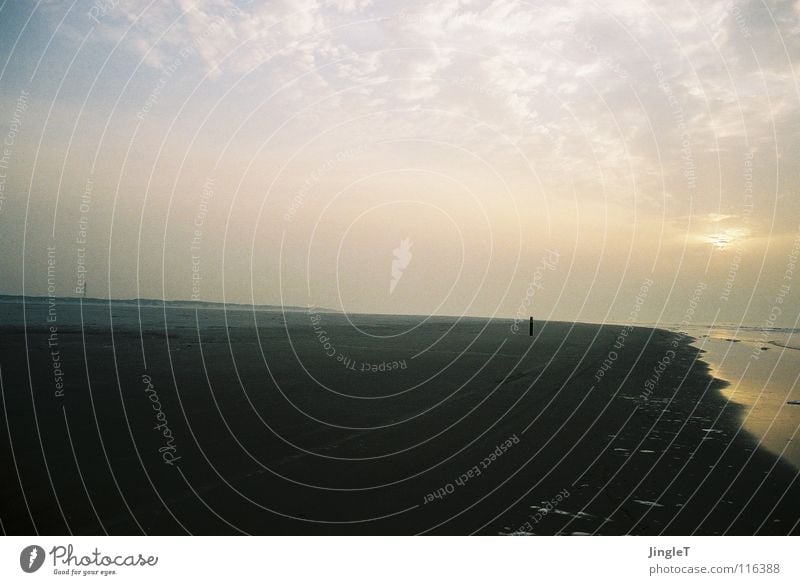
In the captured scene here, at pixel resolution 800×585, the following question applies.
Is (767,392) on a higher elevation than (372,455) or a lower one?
higher

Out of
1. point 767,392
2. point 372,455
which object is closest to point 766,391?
point 767,392

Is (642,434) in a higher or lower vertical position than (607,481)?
higher

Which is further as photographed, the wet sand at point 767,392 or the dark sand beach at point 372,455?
the wet sand at point 767,392

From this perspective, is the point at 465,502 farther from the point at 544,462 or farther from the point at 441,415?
the point at 441,415

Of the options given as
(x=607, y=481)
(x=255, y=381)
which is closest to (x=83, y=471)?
(x=607, y=481)

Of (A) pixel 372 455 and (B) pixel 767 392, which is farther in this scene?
(B) pixel 767 392

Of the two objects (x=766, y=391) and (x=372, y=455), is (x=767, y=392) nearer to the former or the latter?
(x=766, y=391)
